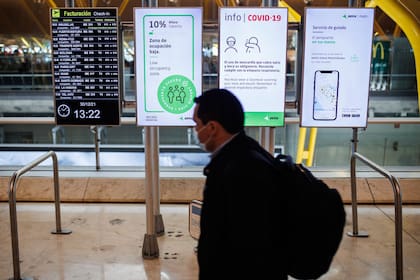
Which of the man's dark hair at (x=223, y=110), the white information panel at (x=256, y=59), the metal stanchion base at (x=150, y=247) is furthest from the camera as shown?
the metal stanchion base at (x=150, y=247)

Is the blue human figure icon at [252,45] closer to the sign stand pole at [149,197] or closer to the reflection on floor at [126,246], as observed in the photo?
the sign stand pole at [149,197]

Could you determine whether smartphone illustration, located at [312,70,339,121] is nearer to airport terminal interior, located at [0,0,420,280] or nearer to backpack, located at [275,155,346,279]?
airport terminal interior, located at [0,0,420,280]

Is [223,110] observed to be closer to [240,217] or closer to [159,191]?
Result: [240,217]

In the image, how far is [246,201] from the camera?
1271 millimetres

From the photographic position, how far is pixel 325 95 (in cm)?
284

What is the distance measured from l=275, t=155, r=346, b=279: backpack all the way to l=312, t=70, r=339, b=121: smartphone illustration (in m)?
1.53

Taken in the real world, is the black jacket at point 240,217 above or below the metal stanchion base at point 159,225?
above

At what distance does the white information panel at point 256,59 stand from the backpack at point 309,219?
4.42ft

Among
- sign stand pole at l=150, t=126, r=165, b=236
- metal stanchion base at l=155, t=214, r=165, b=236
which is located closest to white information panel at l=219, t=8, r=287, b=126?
sign stand pole at l=150, t=126, r=165, b=236

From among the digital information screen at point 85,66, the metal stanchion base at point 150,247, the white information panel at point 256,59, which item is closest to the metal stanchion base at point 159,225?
the metal stanchion base at point 150,247

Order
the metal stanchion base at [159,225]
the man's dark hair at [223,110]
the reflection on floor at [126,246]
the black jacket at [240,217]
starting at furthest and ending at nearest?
the metal stanchion base at [159,225] → the reflection on floor at [126,246] → the man's dark hair at [223,110] → the black jacket at [240,217]

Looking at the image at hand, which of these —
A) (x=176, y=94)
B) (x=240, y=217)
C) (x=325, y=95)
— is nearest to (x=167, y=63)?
(x=176, y=94)

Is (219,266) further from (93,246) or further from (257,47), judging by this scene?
(93,246)

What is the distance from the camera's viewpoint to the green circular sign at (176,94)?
278 cm
